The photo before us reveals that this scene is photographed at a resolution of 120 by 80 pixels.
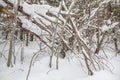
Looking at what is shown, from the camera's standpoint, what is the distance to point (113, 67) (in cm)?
297

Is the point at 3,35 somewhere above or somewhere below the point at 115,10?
below

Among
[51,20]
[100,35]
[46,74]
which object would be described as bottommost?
[46,74]

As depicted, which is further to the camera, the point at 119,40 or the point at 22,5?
the point at 119,40

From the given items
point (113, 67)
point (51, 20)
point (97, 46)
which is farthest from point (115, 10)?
point (51, 20)

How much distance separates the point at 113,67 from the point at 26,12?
1074mm

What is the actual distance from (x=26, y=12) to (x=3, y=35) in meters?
1.44

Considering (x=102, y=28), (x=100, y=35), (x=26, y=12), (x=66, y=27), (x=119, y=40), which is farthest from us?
(x=119, y=40)

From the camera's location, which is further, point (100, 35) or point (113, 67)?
point (100, 35)

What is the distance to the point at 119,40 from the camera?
390cm

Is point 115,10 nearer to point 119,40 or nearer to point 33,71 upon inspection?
point 119,40

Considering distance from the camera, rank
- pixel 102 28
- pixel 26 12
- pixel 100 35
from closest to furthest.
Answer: pixel 26 12 → pixel 102 28 → pixel 100 35

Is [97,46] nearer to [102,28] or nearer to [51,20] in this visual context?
[102,28]

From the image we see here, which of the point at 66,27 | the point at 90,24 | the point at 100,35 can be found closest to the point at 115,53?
the point at 100,35

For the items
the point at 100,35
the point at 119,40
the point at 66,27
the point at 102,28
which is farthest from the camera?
the point at 119,40
